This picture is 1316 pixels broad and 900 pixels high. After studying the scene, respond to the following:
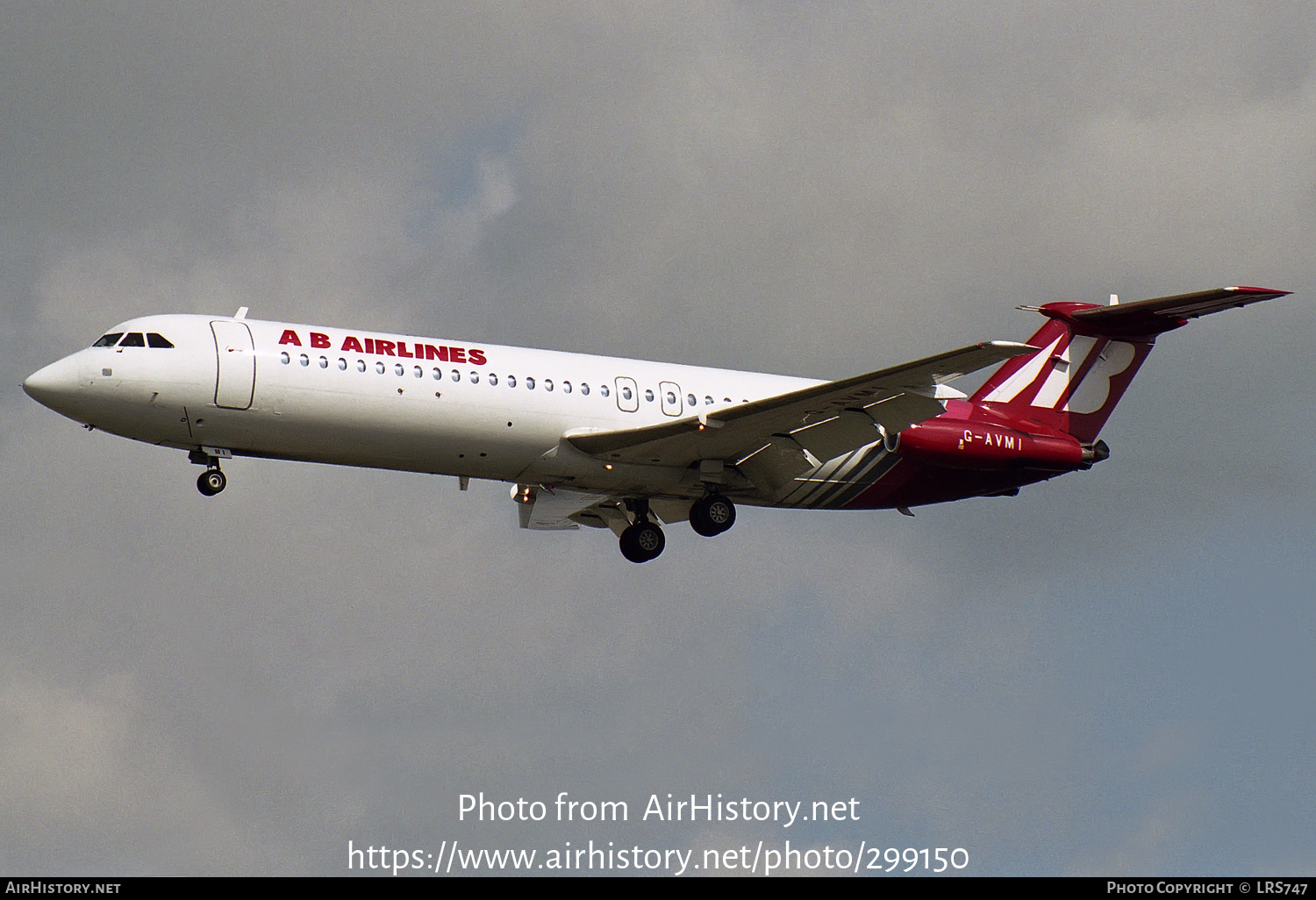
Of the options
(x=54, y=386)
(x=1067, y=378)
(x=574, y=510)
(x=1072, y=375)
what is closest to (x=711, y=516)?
(x=574, y=510)

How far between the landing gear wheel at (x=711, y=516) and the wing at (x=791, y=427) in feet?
2.82

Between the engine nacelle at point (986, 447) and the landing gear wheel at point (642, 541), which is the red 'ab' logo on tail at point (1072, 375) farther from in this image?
the landing gear wheel at point (642, 541)

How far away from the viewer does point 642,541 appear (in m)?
37.7

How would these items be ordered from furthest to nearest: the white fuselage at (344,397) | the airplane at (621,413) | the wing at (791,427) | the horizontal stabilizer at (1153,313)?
the horizontal stabilizer at (1153,313) → the wing at (791,427) → the airplane at (621,413) → the white fuselage at (344,397)

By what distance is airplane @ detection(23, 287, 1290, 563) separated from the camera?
31.2m

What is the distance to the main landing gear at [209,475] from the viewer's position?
31.7 metres

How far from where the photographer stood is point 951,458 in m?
36.3

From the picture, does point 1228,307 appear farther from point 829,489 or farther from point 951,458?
point 829,489

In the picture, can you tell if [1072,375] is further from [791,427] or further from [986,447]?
[791,427]

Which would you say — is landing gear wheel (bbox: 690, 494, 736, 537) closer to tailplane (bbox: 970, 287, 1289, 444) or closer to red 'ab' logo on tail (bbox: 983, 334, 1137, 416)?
tailplane (bbox: 970, 287, 1289, 444)

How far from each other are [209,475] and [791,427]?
36.9 ft

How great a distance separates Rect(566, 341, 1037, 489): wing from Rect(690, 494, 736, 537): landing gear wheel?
86 cm

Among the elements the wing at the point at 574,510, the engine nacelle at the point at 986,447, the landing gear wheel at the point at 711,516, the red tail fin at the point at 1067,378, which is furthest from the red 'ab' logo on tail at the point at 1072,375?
the wing at the point at 574,510

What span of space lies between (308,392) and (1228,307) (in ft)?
60.3
